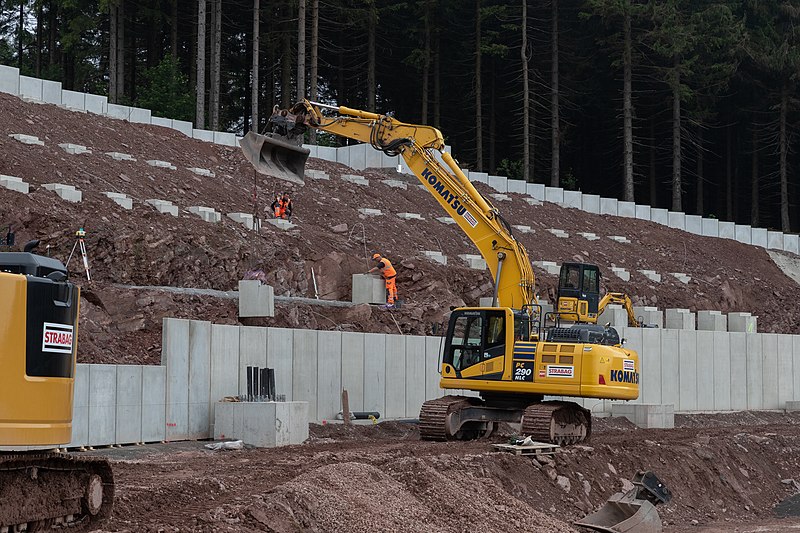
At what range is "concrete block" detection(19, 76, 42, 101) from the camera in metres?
35.3

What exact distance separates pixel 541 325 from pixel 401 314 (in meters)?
6.40

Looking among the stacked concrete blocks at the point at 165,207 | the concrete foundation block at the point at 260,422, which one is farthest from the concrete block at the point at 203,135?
the concrete foundation block at the point at 260,422

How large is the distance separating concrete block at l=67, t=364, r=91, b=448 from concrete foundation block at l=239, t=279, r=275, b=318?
577 centimetres

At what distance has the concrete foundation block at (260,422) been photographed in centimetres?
1930

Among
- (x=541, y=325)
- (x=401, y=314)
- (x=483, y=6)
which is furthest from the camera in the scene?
(x=483, y=6)

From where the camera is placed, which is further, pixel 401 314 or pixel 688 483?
pixel 401 314

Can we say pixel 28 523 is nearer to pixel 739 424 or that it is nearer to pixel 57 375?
pixel 57 375

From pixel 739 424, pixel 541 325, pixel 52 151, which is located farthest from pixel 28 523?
pixel 739 424

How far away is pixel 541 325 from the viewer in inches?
840

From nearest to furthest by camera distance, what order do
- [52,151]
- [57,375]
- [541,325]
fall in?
[57,375] < [541,325] < [52,151]

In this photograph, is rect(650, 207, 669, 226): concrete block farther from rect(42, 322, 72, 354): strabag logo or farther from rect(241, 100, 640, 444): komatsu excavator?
rect(42, 322, 72, 354): strabag logo

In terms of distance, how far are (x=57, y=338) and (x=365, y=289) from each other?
18264 millimetres

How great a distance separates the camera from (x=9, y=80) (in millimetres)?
34938

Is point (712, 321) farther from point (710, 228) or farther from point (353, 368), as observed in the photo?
point (710, 228)
